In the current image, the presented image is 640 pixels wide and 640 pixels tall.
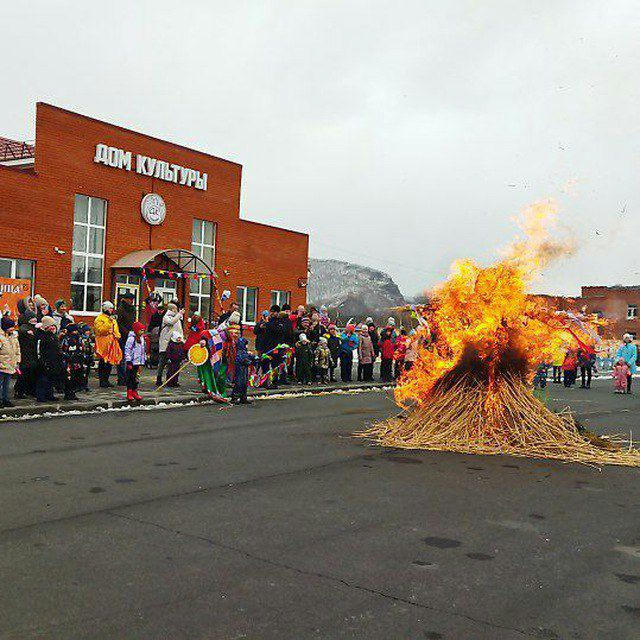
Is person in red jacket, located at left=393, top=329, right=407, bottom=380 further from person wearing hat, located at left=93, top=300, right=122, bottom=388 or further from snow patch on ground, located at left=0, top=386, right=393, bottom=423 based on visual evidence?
person wearing hat, located at left=93, top=300, right=122, bottom=388

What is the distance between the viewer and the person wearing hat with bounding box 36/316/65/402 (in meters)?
12.4

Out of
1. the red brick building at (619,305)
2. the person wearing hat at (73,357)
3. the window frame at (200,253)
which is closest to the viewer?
the person wearing hat at (73,357)

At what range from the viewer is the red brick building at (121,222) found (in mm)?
22159

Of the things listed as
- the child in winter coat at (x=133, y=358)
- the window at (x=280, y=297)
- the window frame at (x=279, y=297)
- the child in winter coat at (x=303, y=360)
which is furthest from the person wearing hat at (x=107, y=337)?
the window at (x=280, y=297)

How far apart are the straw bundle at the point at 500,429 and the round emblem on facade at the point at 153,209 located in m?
18.9

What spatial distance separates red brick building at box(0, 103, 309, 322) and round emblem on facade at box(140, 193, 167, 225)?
0.13ft

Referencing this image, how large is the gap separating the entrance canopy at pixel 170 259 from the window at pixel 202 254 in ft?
3.15

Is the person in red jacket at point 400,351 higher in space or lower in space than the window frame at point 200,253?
lower

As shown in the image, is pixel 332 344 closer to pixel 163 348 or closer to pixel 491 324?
pixel 163 348

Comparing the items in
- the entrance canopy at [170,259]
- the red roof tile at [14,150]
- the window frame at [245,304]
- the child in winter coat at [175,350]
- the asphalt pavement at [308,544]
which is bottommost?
the asphalt pavement at [308,544]

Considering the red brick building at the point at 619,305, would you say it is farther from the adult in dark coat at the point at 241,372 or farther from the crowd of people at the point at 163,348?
the adult in dark coat at the point at 241,372

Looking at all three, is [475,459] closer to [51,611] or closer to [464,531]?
[464,531]

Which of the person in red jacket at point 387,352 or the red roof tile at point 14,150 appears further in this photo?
the red roof tile at point 14,150

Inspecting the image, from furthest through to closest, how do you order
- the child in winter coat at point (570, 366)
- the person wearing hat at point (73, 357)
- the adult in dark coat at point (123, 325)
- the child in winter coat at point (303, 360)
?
the child in winter coat at point (570, 366) → the child in winter coat at point (303, 360) → the adult in dark coat at point (123, 325) → the person wearing hat at point (73, 357)
